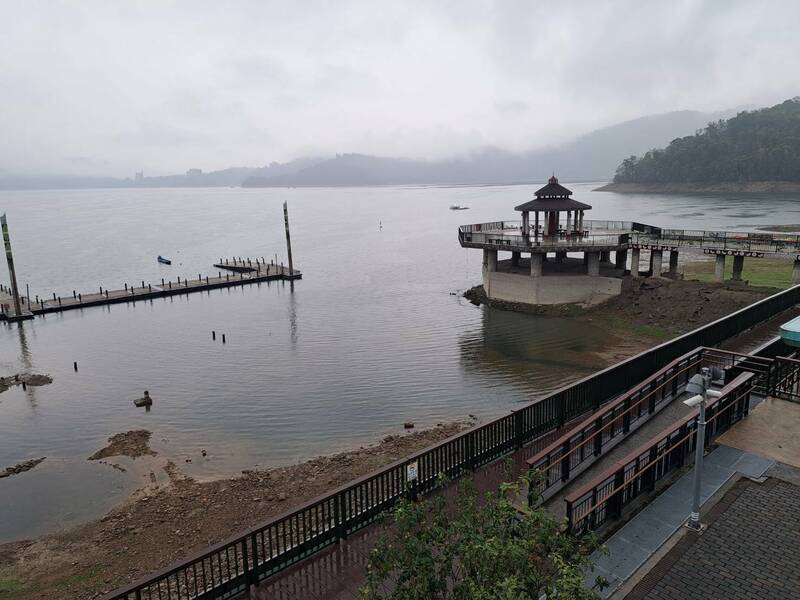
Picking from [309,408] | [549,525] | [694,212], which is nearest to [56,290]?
[309,408]

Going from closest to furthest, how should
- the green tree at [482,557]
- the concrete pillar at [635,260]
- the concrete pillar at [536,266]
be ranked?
the green tree at [482,557] < the concrete pillar at [536,266] < the concrete pillar at [635,260]

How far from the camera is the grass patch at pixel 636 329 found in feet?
109

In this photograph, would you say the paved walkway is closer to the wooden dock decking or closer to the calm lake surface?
the calm lake surface

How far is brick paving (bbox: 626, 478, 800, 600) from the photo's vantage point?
7.74m

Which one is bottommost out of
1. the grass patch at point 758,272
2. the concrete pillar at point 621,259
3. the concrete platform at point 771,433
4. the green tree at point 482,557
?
the grass patch at point 758,272

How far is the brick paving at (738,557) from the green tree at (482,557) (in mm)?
2928

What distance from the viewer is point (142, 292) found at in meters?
51.7

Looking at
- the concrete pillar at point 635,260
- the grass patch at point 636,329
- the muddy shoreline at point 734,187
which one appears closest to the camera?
the grass patch at point 636,329

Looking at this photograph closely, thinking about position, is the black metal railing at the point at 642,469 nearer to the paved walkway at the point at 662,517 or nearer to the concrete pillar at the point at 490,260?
the paved walkway at the point at 662,517

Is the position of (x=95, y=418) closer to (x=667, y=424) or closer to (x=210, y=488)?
(x=210, y=488)

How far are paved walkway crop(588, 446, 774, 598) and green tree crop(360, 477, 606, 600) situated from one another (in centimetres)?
271

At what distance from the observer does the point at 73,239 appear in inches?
4594

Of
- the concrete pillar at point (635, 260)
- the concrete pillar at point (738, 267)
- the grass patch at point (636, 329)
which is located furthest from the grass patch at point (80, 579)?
the concrete pillar at point (738, 267)

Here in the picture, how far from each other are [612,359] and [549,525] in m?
25.5
